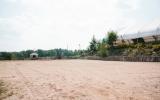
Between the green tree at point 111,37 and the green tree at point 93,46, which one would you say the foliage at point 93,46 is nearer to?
the green tree at point 93,46

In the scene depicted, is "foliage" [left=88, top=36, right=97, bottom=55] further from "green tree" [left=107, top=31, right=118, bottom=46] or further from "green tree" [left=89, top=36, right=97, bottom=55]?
"green tree" [left=107, top=31, right=118, bottom=46]

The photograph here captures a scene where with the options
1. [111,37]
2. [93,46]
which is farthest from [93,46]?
[111,37]

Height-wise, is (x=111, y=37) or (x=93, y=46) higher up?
(x=111, y=37)

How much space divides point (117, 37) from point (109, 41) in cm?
246

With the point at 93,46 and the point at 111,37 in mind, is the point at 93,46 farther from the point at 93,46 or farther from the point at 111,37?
the point at 111,37

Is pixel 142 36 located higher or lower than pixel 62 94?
higher

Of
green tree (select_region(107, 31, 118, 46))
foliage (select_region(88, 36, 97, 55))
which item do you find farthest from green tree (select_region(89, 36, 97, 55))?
green tree (select_region(107, 31, 118, 46))

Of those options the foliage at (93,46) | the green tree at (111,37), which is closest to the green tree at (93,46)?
the foliage at (93,46)

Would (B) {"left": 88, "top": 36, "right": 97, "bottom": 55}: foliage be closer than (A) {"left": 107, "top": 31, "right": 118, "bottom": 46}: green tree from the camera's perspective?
No

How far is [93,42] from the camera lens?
67438 mm

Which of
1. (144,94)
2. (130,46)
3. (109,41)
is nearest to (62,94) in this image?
(144,94)

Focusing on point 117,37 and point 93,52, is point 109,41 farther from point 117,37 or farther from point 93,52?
point 93,52

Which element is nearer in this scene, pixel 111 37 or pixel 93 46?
pixel 111 37

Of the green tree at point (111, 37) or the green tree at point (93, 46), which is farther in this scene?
the green tree at point (93, 46)
